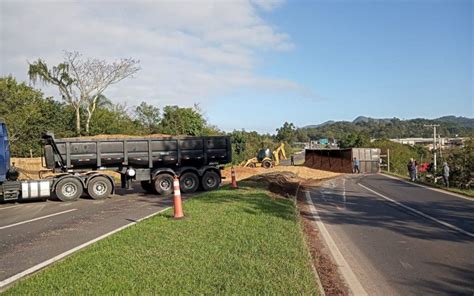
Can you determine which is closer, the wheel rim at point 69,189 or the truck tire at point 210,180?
the wheel rim at point 69,189

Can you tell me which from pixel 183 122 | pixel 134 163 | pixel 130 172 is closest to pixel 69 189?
pixel 130 172

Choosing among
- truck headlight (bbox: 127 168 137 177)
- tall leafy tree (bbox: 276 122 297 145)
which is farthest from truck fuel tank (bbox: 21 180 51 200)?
tall leafy tree (bbox: 276 122 297 145)

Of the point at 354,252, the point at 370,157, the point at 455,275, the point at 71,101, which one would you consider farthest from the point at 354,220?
the point at 71,101

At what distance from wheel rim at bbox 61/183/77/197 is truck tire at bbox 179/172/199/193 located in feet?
15.1

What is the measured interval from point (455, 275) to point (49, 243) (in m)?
7.25

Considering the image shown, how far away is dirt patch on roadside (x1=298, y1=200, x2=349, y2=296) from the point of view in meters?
5.89

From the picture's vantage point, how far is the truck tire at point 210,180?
68.7ft

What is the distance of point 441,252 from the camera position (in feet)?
25.8

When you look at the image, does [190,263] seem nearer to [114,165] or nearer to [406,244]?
[406,244]

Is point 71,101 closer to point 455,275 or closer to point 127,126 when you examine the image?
point 127,126

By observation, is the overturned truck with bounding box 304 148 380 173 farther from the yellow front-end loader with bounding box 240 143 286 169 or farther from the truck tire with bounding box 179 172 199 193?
the truck tire with bounding box 179 172 199 193

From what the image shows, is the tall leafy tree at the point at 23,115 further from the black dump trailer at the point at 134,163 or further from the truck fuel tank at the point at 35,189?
the truck fuel tank at the point at 35,189

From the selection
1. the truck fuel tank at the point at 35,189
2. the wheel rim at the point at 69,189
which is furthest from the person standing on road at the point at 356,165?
the truck fuel tank at the point at 35,189

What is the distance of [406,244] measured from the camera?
28.4ft
